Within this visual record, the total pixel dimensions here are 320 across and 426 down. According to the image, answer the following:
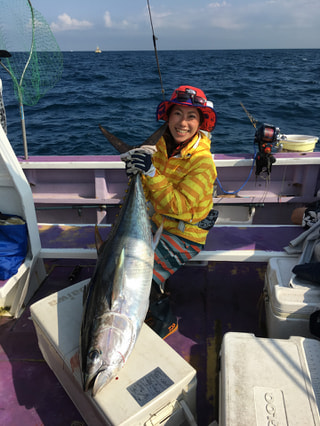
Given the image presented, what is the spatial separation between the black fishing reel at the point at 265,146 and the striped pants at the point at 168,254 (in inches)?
76.1

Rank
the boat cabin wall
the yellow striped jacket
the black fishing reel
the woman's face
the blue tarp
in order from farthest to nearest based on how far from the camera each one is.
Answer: the boat cabin wall < the black fishing reel < the blue tarp < the woman's face < the yellow striped jacket

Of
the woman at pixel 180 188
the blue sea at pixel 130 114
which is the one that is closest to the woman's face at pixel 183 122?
the woman at pixel 180 188

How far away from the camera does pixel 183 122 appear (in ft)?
7.55

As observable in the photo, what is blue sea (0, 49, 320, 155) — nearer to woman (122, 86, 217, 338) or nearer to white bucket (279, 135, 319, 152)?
white bucket (279, 135, 319, 152)

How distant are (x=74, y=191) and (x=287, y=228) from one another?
2.84 metres

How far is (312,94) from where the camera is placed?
16219 millimetres

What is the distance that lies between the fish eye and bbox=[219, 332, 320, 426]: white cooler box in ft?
2.04

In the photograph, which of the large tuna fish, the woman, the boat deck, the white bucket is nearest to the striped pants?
the woman

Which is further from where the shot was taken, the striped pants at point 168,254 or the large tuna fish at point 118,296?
the striped pants at point 168,254

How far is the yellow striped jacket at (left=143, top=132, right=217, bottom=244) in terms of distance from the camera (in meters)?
2.11

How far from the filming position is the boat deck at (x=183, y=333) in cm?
194

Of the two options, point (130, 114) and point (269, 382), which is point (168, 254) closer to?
point (269, 382)

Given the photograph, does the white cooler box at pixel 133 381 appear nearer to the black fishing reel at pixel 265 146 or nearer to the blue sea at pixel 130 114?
the black fishing reel at pixel 265 146

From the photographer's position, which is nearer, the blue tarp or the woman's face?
the woman's face
